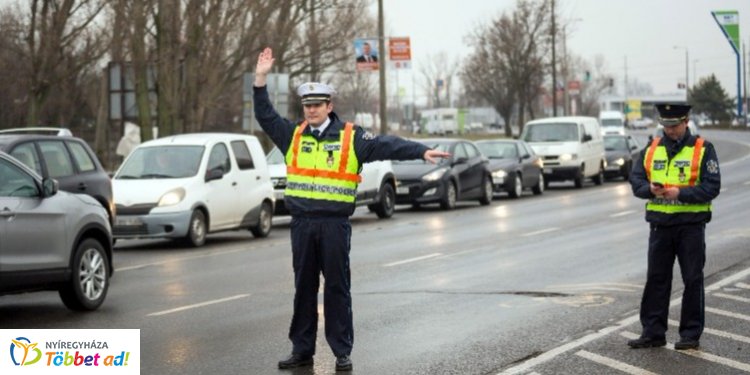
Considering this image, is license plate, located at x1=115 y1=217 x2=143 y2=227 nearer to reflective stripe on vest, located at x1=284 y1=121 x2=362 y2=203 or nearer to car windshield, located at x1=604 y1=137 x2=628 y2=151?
reflective stripe on vest, located at x1=284 y1=121 x2=362 y2=203

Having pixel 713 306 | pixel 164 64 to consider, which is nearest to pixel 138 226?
pixel 713 306

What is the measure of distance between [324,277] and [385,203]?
18.5 m

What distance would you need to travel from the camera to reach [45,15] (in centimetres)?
3944

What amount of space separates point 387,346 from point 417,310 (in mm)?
2207

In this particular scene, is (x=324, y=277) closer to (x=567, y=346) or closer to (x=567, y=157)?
(x=567, y=346)

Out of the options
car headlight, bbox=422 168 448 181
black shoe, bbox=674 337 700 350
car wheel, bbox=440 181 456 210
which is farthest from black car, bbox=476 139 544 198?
black shoe, bbox=674 337 700 350

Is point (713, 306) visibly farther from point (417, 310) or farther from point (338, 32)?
point (338, 32)

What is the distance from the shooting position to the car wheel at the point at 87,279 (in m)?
12.9

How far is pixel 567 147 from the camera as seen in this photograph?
40125 millimetres

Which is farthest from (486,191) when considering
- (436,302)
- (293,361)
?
(293,361)

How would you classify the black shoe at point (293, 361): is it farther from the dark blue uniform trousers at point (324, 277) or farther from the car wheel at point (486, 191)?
the car wheel at point (486, 191)

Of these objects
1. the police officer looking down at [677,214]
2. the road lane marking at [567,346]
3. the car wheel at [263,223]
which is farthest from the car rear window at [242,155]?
the police officer looking down at [677,214]

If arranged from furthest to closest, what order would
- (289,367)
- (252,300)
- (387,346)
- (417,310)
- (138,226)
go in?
(138,226) < (252,300) < (417,310) < (387,346) < (289,367)

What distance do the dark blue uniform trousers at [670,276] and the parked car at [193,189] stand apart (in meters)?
11.5
